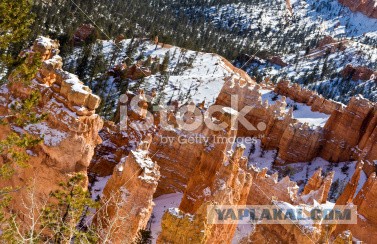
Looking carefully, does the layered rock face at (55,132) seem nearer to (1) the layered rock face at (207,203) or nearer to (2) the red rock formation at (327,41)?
(1) the layered rock face at (207,203)

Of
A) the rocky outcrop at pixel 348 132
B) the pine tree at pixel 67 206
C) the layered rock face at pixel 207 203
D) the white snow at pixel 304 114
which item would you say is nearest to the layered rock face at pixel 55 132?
the pine tree at pixel 67 206

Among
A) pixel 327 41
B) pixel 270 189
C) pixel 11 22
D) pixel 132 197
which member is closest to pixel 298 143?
pixel 270 189

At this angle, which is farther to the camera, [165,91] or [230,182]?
[165,91]

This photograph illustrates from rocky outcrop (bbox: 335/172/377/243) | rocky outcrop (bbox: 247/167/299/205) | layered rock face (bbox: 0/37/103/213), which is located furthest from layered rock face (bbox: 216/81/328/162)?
layered rock face (bbox: 0/37/103/213)

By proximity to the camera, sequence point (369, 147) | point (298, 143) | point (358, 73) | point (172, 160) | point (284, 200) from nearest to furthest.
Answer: point (284, 200)
point (172, 160)
point (369, 147)
point (298, 143)
point (358, 73)

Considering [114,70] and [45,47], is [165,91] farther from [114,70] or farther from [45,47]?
[45,47]

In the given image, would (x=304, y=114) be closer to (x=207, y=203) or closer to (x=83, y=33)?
(x=207, y=203)

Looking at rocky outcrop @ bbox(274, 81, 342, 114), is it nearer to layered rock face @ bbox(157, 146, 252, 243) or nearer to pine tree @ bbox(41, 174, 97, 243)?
layered rock face @ bbox(157, 146, 252, 243)

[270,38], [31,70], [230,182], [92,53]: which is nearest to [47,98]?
[31,70]
